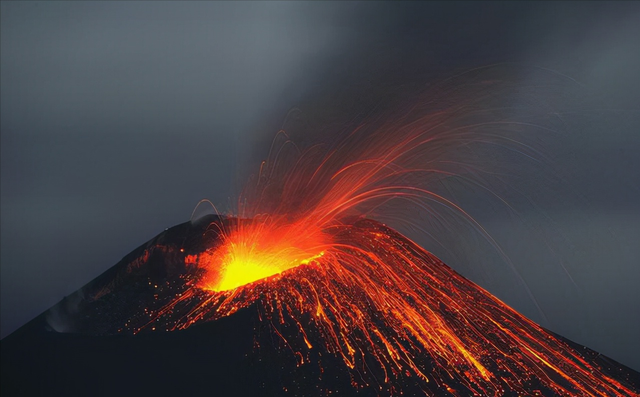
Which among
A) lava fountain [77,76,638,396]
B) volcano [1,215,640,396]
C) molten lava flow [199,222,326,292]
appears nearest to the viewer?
volcano [1,215,640,396]

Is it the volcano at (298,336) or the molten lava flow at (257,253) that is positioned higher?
the molten lava flow at (257,253)

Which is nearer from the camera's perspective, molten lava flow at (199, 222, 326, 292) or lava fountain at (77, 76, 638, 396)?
lava fountain at (77, 76, 638, 396)

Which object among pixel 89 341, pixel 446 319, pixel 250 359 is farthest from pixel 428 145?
pixel 89 341

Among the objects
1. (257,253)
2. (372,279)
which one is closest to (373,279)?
(372,279)

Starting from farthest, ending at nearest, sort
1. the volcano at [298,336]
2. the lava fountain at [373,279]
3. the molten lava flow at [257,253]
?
the molten lava flow at [257,253] < the lava fountain at [373,279] < the volcano at [298,336]

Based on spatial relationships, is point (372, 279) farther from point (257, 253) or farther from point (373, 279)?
point (257, 253)

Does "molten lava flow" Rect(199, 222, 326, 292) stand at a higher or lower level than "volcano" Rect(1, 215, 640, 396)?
higher
